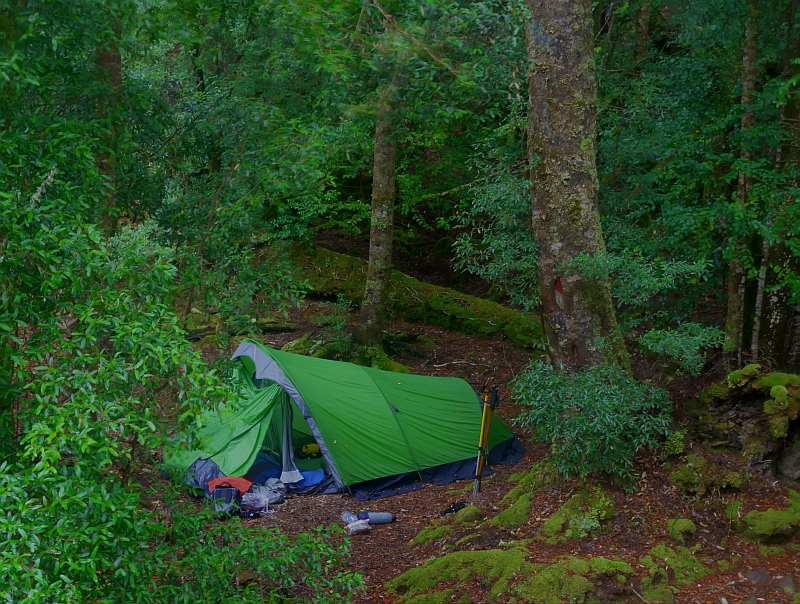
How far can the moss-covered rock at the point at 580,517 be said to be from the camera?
5.46 meters

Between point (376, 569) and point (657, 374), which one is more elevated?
point (657, 374)

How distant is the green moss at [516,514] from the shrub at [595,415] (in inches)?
17.7

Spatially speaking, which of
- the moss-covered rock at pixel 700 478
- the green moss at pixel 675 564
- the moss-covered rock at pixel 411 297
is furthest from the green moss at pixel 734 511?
the moss-covered rock at pixel 411 297

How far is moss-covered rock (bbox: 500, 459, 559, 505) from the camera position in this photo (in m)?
6.16

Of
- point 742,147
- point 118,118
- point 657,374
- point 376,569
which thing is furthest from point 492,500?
point 118,118

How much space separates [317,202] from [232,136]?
20.2ft

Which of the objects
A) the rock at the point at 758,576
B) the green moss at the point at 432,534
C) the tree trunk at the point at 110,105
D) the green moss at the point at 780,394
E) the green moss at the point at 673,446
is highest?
the tree trunk at the point at 110,105

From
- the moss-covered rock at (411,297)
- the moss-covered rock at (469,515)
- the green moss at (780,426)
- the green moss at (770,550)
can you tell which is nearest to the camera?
the green moss at (770,550)

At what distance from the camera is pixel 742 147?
6797mm

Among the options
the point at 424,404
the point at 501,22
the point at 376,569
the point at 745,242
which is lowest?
the point at 376,569

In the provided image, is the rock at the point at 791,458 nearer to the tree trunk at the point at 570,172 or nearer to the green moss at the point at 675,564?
the green moss at the point at 675,564

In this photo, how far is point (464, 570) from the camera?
211 inches

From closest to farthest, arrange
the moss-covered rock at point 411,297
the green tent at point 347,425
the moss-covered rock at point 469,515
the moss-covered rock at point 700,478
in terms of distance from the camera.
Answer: the moss-covered rock at point 700,478
the moss-covered rock at point 469,515
the green tent at point 347,425
the moss-covered rock at point 411,297

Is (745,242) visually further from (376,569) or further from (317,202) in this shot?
(317,202)
